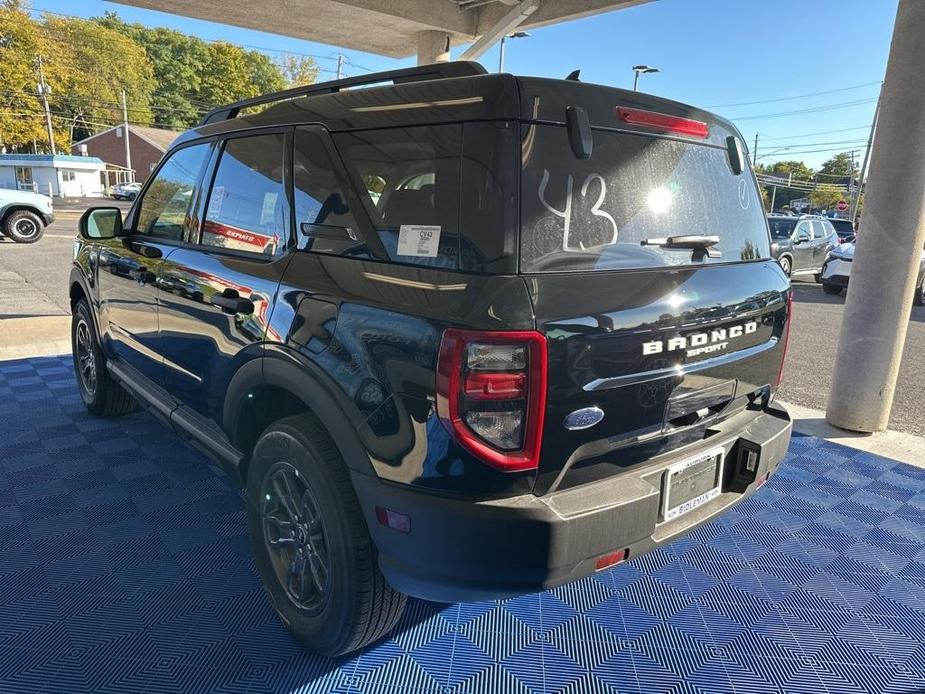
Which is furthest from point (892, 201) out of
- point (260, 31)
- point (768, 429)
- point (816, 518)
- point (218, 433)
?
point (260, 31)

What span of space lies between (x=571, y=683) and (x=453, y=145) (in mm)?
1807

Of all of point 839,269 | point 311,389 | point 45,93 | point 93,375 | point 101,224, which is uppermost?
point 45,93

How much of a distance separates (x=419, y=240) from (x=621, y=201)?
67 cm

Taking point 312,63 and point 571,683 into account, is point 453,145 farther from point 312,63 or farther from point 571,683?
point 312,63

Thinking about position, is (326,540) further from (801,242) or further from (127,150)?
(127,150)

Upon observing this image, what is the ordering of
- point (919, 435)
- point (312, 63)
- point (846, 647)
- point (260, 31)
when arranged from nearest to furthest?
point (846, 647)
point (919, 435)
point (260, 31)
point (312, 63)

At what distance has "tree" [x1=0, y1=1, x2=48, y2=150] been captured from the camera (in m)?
46.4

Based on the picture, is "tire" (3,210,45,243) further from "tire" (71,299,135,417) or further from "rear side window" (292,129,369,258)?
"rear side window" (292,129,369,258)

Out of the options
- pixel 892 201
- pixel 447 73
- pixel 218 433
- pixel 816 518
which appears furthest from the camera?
pixel 892 201

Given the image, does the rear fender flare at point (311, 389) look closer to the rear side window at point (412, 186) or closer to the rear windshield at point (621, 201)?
the rear side window at point (412, 186)

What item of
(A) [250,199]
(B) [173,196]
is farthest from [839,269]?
(A) [250,199]

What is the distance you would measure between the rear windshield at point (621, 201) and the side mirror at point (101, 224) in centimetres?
295

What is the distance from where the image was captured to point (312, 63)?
67.4 meters

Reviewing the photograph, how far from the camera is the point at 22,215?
16.3 m
